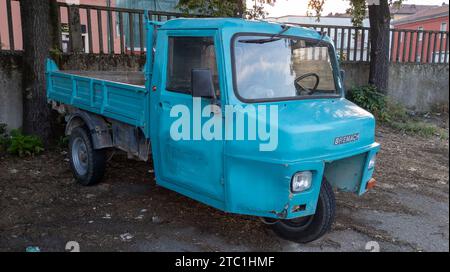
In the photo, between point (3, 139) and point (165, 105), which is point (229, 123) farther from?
point (3, 139)

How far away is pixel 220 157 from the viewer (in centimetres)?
362

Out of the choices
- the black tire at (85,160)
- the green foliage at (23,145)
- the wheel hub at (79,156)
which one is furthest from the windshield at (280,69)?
the green foliage at (23,145)

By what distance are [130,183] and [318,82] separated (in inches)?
116

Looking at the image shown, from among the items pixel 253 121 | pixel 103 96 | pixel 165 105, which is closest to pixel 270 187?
pixel 253 121

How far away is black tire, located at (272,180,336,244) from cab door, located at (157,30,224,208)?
2.57ft

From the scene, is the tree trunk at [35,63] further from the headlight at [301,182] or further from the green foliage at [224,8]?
the headlight at [301,182]

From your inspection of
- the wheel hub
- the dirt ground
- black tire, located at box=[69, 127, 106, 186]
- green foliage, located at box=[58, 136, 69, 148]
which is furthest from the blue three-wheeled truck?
green foliage, located at box=[58, 136, 69, 148]

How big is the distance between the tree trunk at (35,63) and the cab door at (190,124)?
3666mm

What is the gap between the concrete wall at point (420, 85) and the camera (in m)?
11.6

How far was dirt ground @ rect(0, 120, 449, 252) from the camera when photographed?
4004 millimetres

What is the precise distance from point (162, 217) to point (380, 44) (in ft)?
26.0

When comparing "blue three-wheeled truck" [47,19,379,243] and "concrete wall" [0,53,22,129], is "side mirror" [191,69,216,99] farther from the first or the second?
"concrete wall" [0,53,22,129]
